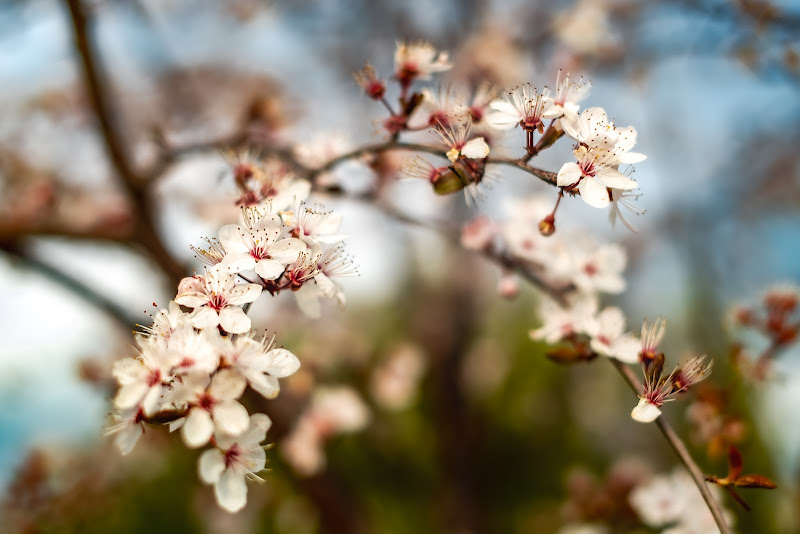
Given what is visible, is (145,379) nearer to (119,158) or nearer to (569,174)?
(569,174)

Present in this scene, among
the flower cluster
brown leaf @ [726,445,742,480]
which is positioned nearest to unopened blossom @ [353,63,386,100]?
the flower cluster

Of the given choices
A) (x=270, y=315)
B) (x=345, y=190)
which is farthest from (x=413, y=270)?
(x=345, y=190)

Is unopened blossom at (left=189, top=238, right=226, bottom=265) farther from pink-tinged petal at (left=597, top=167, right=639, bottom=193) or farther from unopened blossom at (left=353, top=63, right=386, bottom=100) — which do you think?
pink-tinged petal at (left=597, top=167, right=639, bottom=193)

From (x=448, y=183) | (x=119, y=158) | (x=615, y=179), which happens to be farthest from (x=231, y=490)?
(x=119, y=158)

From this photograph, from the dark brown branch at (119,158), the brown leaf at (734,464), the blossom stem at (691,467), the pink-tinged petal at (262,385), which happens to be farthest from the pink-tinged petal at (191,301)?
the dark brown branch at (119,158)

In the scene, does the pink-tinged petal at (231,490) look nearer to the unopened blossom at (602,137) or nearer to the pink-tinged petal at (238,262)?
the pink-tinged petal at (238,262)

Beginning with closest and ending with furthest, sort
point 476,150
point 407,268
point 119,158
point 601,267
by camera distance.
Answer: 1. point 476,150
2. point 601,267
3. point 119,158
4. point 407,268

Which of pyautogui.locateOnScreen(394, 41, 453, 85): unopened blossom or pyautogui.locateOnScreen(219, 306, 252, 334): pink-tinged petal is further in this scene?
pyautogui.locateOnScreen(394, 41, 453, 85): unopened blossom
